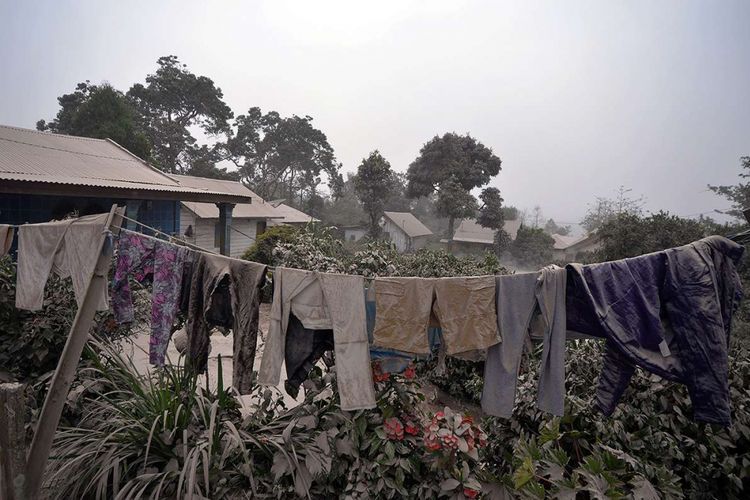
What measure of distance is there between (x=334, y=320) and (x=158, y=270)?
1.59 meters

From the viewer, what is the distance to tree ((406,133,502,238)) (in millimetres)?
27969

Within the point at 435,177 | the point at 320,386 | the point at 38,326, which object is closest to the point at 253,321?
the point at 320,386

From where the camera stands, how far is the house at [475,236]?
33.8 m

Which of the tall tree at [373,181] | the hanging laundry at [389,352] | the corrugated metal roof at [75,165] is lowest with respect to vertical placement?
the hanging laundry at [389,352]

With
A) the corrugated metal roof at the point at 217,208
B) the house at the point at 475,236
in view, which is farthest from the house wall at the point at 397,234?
the corrugated metal roof at the point at 217,208

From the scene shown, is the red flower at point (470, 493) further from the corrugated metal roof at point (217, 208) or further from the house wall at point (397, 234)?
the house wall at point (397, 234)

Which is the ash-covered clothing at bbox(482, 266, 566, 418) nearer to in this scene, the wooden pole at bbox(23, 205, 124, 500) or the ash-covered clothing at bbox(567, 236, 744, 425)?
the ash-covered clothing at bbox(567, 236, 744, 425)

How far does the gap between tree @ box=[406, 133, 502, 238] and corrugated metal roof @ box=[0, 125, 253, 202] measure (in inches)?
707

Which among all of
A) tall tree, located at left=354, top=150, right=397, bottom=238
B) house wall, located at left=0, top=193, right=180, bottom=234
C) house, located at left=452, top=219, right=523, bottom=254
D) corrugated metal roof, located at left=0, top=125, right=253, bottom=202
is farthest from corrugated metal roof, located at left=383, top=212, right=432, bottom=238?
corrugated metal roof, located at left=0, top=125, right=253, bottom=202

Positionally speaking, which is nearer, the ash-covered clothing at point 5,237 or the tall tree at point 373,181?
the ash-covered clothing at point 5,237

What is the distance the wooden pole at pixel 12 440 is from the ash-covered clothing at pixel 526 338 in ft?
9.86

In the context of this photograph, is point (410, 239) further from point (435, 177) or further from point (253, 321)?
point (253, 321)

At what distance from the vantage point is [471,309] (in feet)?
8.83

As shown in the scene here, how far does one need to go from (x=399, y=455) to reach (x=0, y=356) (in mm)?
4399
